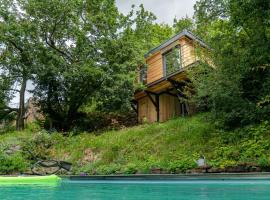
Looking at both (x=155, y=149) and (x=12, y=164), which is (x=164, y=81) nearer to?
(x=155, y=149)

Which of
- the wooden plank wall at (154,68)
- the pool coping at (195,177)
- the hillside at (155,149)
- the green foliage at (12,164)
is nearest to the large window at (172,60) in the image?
the wooden plank wall at (154,68)

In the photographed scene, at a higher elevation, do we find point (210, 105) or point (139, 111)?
point (139, 111)

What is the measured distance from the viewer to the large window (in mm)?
17500

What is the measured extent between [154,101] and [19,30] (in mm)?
8896

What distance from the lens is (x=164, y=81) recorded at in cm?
1742

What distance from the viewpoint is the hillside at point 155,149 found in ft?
28.4

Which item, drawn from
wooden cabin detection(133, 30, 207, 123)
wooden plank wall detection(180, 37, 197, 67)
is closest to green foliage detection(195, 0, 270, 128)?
wooden cabin detection(133, 30, 207, 123)

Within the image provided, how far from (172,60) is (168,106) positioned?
2.95m

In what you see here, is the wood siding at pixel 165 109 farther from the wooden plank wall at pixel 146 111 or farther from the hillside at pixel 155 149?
the hillside at pixel 155 149

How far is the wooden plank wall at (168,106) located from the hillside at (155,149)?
4.82m

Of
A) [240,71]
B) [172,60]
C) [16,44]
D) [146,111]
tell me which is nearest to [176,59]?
[172,60]

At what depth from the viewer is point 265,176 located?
6367mm

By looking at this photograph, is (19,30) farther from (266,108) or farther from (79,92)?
(266,108)

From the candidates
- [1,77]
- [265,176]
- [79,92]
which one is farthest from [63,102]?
[265,176]
